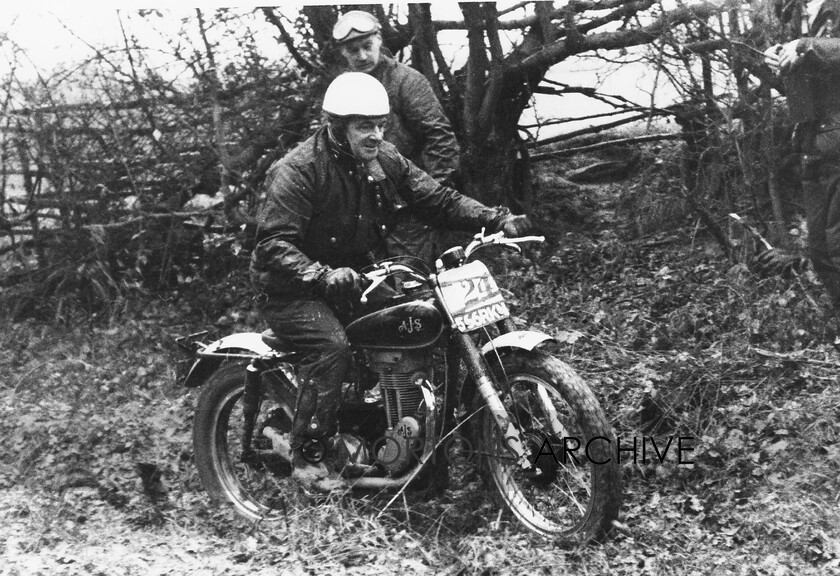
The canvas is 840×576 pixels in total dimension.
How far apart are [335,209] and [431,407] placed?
2.59 ft

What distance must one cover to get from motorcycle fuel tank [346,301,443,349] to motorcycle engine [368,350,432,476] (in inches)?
1.8

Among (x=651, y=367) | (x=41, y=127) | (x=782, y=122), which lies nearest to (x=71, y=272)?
(x=41, y=127)

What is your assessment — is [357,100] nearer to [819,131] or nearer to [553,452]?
[553,452]

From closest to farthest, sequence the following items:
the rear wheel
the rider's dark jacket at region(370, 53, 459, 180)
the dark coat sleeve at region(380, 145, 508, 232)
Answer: the dark coat sleeve at region(380, 145, 508, 232) < the rear wheel < the rider's dark jacket at region(370, 53, 459, 180)

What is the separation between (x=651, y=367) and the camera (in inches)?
181

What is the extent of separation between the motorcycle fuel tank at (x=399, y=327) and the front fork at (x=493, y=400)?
4.7 inches

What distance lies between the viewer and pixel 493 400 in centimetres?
397

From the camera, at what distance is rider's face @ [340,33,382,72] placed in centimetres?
517

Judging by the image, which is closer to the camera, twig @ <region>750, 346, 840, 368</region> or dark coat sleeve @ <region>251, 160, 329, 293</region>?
dark coat sleeve @ <region>251, 160, 329, 293</region>

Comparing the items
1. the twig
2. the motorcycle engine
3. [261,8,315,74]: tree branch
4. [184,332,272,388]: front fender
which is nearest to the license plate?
the motorcycle engine

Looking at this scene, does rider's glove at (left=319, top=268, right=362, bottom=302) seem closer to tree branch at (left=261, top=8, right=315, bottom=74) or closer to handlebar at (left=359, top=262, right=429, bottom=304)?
handlebar at (left=359, top=262, right=429, bottom=304)

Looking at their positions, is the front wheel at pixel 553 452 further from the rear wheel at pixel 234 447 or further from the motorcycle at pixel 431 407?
the rear wheel at pixel 234 447

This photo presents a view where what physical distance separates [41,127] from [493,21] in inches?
79.2

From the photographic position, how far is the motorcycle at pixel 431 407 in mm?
3869
